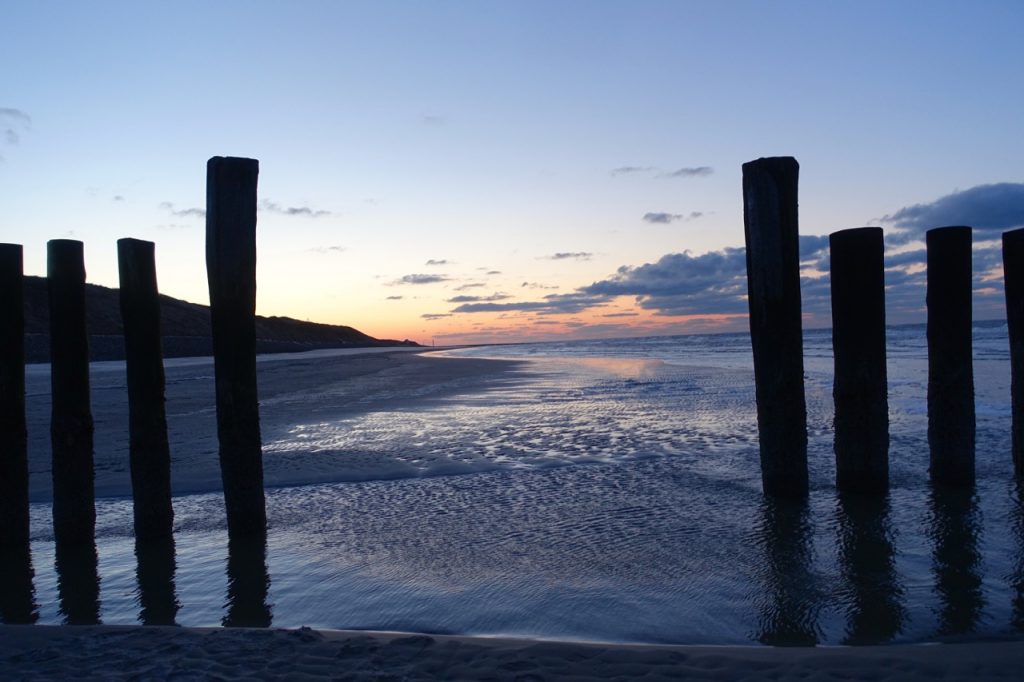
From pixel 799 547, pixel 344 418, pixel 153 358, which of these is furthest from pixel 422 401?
pixel 799 547

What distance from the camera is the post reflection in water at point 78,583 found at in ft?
14.0

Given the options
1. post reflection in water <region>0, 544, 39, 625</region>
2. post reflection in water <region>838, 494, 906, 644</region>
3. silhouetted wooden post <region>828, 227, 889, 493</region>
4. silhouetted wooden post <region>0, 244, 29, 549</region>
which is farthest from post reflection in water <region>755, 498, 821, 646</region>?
silhouetted wooden post <region>0, 244, 29, 549</region>

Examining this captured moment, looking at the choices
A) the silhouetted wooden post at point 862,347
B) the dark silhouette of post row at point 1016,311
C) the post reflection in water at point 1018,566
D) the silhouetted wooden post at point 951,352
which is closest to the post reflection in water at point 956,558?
the post reflection in water at point 1018,566

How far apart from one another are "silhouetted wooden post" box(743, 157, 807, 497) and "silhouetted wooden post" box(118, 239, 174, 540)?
4941mm

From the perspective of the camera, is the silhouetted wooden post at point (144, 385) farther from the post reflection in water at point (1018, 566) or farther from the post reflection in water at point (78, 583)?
the post reflection in water at point (1018, 566)

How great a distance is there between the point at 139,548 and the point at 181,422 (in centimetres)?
835

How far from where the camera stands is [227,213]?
5.43 m

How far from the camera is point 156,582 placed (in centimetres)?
482

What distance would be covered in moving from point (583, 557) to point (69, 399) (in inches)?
165

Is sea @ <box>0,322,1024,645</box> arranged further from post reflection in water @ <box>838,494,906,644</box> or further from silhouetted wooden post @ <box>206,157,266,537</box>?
silhouetted wooden post @ <box>206,157,266,537</box>

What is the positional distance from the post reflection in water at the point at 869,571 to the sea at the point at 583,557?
0.05ft

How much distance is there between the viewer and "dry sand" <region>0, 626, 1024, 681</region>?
318 cm

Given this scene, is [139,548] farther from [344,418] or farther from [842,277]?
[344,418]

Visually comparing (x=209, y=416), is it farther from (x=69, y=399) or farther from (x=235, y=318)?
(x=235, y=318)
